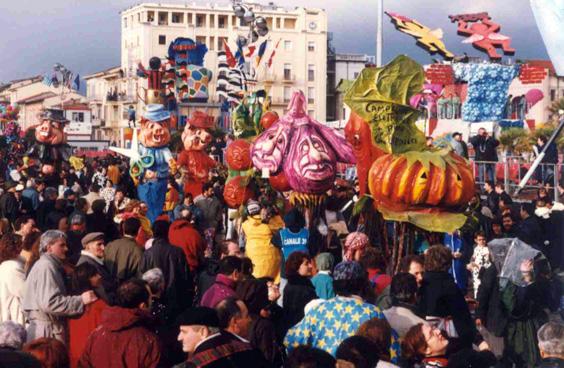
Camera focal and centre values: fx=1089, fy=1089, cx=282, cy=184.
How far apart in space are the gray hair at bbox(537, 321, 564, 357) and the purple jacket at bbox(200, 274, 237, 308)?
241 centimetres

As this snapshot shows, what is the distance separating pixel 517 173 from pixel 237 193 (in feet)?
18.2

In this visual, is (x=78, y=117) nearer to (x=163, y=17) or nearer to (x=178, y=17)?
(x=178, y=17)

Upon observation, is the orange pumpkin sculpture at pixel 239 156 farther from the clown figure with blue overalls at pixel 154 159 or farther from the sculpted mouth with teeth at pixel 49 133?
the sculpted mouth with teeth at pixel 49 133

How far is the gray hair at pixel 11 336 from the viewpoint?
6055 mm

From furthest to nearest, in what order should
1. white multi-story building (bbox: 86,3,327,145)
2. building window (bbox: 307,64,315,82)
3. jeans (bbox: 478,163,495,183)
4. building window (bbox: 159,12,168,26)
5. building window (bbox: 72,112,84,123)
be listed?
1. building window (bbox: 72,112,84,123)
2. building window (bbox: 307,64,315,82)
3. building window (bbox: 159,12,168,26)
4. white multi-story building (bbox: 86,3,327,145)
5. jeans (bbox: 478,163,495,183)

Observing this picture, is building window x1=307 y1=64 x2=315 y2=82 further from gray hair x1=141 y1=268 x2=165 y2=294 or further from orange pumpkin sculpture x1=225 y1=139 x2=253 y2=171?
gray hair x1=141 y1=268 x2=165 y2=294

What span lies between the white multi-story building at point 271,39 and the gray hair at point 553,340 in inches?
2815

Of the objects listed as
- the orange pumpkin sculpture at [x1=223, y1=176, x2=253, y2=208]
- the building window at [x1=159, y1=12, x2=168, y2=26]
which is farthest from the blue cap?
the building window at [x1=159, y1=12, x2=168, y2=26]

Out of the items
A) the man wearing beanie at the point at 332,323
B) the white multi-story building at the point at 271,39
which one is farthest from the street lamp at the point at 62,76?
the man wearing beanie at the point at 332,323

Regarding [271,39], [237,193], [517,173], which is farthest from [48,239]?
[271,39]

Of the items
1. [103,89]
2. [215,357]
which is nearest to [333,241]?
[215,357]

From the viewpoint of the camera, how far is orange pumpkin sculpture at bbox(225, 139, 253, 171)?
693 inches

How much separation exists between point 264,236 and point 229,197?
5.34 meters

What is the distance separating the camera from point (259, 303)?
22.9ft
